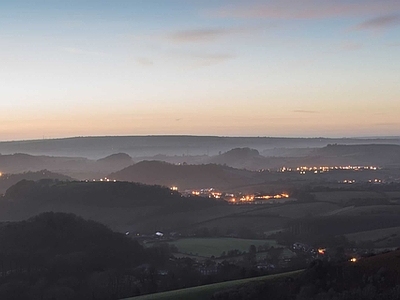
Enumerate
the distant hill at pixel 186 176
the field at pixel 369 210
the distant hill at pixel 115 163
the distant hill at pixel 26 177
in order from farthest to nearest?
the distant hill at pixel 115 163 → the distant hill at pixel 186 176 → the distant hill at pixel 26 177 → the field at pixel 369 210

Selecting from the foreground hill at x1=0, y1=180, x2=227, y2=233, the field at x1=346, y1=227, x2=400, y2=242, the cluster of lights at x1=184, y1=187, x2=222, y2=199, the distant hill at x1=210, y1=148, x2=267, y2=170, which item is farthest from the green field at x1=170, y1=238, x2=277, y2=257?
the distant hill at x1=210, y1=148, x2=267, y2=170

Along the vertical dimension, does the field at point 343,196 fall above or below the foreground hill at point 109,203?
above

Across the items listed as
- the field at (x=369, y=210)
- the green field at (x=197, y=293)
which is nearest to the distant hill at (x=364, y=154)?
the field at (x=369, y=210)

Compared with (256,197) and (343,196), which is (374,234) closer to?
(343,196)

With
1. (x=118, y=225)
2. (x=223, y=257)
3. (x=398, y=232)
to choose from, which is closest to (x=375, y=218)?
(x=398, y=232)

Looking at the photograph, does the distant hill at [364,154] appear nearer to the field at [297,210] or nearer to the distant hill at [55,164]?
the distant hill at [55,164]

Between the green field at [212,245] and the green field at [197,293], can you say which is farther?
the green field at [212,245]

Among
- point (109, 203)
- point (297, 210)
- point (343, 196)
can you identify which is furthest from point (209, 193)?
point (297, 210)
